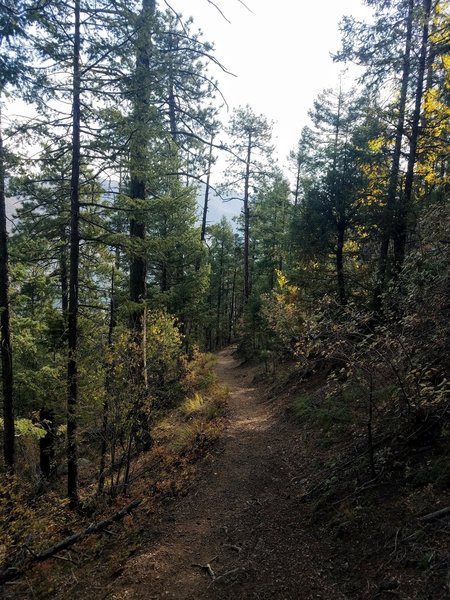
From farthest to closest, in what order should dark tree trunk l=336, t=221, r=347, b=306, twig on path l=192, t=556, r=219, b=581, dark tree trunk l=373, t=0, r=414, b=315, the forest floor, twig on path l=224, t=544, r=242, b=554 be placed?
dark tree trunk l=336, t=221, r=347, b=306 → dark tree trunk l=373, t=0, r=414, b=315 → twig on path l=224, t=544, r=242, b=554 → twig on path l=192, t=556, r=219, b=581 → the forest floor

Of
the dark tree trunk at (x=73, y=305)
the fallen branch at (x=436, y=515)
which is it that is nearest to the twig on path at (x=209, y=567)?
the fallen branch at (x=436, y=515)

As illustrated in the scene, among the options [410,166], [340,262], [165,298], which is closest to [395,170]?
[410,166]

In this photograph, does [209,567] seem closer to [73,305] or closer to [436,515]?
[436,515]

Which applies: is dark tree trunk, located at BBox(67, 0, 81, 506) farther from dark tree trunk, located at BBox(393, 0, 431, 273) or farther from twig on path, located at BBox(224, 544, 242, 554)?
dark tree trunk, located at BBox(393, 0, 431, 273)

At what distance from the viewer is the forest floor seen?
337cm

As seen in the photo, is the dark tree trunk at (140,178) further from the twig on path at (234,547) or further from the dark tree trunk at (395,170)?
the dark tree trunk at (395,170)

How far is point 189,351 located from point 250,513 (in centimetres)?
1715

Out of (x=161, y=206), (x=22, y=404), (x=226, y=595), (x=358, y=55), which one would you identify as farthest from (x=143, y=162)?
(x=22, y=404)

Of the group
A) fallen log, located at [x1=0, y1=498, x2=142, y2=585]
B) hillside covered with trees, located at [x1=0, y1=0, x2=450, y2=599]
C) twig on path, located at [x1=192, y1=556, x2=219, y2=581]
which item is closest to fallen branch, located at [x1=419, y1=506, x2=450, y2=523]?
hillside covered with trees, located at [x1=0, y1=0, x2=450, y2=599]

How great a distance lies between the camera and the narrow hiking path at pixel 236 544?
3.88 metres

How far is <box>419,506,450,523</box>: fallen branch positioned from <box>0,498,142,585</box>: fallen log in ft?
17.2

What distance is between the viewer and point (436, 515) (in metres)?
3.43

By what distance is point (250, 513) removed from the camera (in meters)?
5.40

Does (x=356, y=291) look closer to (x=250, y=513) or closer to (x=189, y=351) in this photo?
(x=250, y=513)
